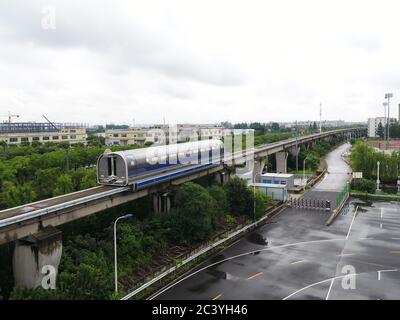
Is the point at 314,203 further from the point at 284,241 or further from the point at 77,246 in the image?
the point at 77,246

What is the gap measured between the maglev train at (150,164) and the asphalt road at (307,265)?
8.14 metres

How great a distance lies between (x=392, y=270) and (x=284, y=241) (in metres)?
8.07

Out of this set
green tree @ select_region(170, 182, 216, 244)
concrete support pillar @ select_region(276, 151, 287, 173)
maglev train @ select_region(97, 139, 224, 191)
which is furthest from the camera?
concrete support pillar @ select_region(276, 151, 287, 173)

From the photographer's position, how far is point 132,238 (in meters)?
23.1

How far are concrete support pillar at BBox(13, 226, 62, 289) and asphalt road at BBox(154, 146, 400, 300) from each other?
239 inches

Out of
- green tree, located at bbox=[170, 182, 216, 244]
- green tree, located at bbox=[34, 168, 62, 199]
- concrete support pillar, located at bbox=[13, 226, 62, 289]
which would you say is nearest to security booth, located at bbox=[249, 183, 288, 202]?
green tree, located at bbox=[170, 182, 216, 244]

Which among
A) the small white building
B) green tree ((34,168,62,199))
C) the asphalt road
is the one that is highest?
green tree ((34,168,62,199))

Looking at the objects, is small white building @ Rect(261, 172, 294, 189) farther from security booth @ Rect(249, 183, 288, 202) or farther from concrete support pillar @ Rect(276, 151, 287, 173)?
concrete support pillar @ Rect(276, 151, 287, 173)

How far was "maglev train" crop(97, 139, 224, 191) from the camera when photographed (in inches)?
1005

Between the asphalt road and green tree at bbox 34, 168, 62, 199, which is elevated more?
green tree at bbox 34, 168, 62, 199

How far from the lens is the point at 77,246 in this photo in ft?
71.1

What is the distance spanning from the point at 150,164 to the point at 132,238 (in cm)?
730

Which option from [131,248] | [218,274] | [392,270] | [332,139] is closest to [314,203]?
[392,270]

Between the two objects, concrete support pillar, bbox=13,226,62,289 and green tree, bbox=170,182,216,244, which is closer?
concrete support pillar, bbox=13,226,62,289
